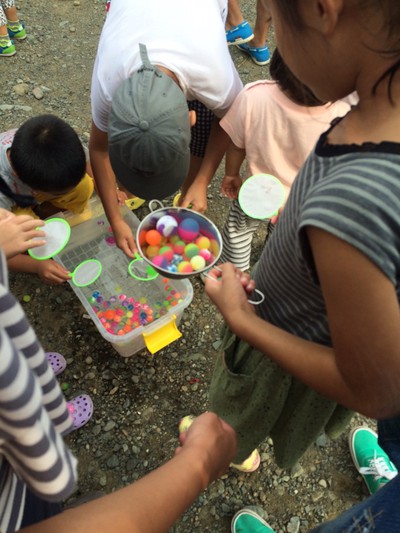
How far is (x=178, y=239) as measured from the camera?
1.26m

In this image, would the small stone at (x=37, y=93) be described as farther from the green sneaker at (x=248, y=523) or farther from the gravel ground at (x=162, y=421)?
the green sneaker at (x=248, y=523)

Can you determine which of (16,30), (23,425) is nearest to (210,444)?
(23,425)

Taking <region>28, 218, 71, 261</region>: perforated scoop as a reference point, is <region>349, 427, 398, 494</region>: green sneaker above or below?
below

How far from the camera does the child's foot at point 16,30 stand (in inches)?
94.0

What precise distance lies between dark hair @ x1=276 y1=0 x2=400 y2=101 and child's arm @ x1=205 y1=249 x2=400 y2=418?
198 mm

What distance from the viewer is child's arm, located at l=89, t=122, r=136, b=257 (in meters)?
1.41

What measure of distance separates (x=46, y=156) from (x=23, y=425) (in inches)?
43.1

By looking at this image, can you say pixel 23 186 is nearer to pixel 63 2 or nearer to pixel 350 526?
pixel 350 526

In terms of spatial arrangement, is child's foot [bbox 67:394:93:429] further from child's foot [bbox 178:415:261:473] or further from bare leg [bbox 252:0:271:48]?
bare leg [bbox 252:0:271:48]

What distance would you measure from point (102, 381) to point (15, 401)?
3.78 feet

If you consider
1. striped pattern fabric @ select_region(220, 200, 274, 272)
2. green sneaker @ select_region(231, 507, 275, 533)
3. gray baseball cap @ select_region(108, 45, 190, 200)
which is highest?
gray baseball cap @ select_region(108, 45, 190, 200)

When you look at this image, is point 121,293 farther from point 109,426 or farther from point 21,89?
point 21,89

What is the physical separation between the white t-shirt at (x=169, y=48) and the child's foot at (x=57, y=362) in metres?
0.77

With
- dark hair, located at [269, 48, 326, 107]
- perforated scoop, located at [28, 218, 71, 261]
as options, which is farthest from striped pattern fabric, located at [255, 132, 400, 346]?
perforated scoop, located at [28, 218, 71, 261]
